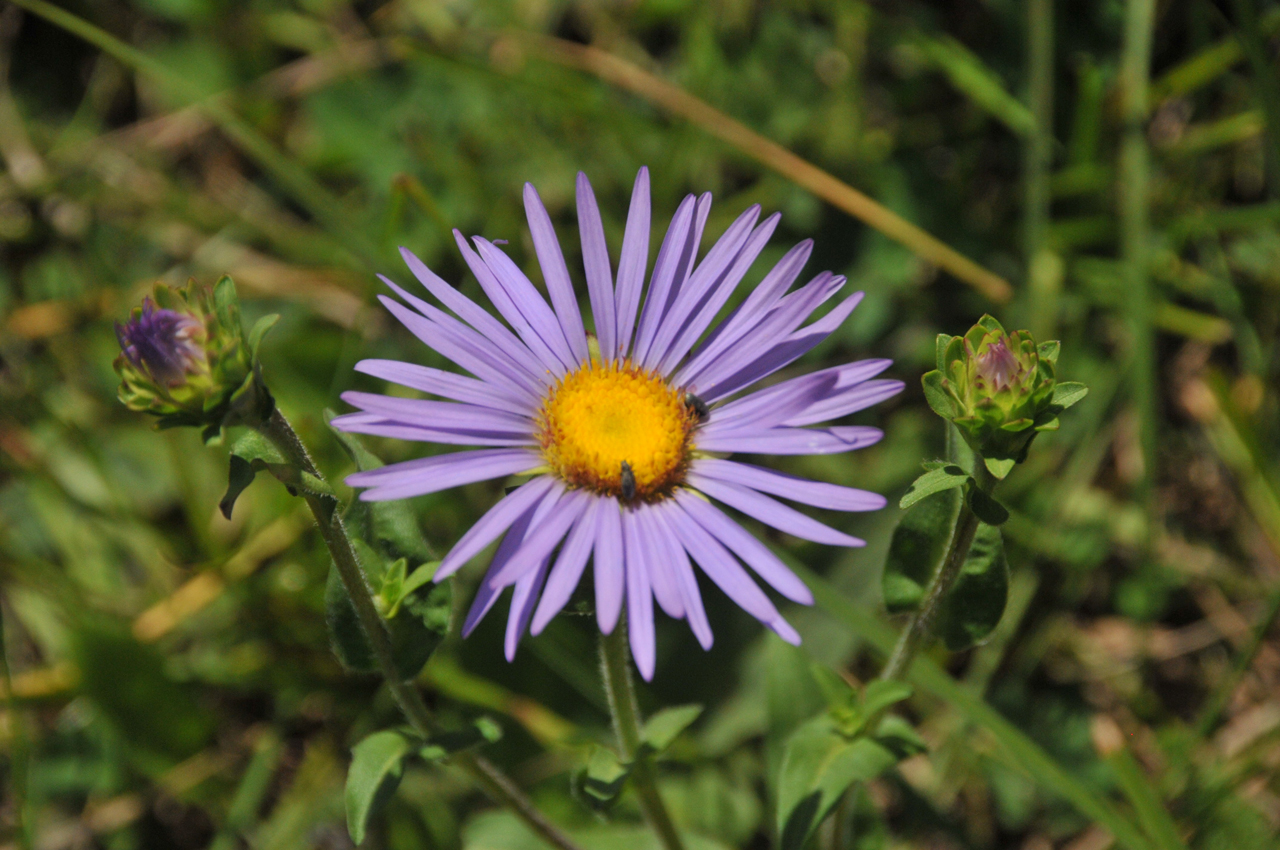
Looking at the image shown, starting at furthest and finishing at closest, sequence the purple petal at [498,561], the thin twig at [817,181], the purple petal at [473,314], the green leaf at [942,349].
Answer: the thin twig at [817,181] → the purple petal at [473,314] → the green leaf at [942,349] → the purple petal at [498,561]

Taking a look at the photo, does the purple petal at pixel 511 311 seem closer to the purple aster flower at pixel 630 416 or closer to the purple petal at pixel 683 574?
the purple aster flower at pixel 630 416

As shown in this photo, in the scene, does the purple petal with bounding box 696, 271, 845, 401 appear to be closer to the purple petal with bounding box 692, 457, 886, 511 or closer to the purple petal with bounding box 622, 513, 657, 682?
the purple petal with bounding box 692, 457, 886, 511

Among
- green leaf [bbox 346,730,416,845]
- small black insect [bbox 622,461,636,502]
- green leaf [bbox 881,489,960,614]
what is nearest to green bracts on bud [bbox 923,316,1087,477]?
green leaf [bbox 881,489,960,614]

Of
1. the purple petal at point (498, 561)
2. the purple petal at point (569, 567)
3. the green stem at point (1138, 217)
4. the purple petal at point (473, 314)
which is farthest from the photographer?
the green stem at point (1138, 217)

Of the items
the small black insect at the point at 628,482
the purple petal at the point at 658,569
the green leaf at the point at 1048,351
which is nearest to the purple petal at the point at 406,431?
the small black insect at the point at 628,482

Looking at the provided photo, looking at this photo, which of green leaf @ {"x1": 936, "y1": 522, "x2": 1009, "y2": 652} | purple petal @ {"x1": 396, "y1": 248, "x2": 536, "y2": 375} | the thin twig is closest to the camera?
purple petal @ {"x1": 396, "y1": 248, "x2": 536, "y2": 375}

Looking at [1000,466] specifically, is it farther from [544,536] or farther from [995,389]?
[544,536]

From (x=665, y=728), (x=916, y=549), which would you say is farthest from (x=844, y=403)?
(x=665, y=728)
